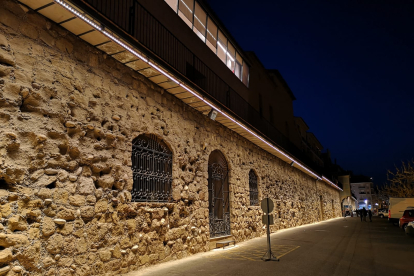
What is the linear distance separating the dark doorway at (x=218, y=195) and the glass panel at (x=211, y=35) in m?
4.91

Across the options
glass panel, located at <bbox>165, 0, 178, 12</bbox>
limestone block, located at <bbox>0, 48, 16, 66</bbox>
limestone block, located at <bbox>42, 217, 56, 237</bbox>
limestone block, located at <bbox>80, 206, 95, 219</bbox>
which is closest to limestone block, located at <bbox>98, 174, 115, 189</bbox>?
limestone block, located at <bbox>80, 206, 95, 219</bbox>

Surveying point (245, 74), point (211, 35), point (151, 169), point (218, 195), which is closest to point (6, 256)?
point (151, 169)

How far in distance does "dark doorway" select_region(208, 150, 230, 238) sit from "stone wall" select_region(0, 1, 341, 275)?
1.82 metres

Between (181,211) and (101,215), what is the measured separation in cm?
305

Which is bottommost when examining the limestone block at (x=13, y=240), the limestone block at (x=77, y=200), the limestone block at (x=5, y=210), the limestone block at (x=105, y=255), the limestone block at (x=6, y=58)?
the limestone block at (x=105, y=255)

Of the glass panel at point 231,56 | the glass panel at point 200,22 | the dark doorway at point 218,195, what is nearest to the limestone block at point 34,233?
the dark doorway at point 218,195

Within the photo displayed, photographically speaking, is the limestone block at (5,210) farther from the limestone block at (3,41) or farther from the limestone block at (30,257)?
the limestone block at (3,41)

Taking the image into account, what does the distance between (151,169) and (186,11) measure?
680 centimetres

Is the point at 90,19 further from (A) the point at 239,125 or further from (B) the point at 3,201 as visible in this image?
(A) the point at 239,125

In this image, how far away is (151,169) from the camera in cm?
818

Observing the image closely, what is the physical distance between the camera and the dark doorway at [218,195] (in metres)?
11.3

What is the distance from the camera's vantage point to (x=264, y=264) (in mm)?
7961

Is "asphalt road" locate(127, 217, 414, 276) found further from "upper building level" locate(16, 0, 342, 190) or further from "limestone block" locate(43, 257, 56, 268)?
"upper building level" locate(16, 0, 342, 190)

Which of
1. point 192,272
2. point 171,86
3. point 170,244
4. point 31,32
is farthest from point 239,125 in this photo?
point 31,32
